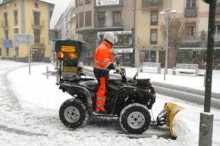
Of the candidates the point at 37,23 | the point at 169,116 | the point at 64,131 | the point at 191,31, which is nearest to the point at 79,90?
the point at 64,131

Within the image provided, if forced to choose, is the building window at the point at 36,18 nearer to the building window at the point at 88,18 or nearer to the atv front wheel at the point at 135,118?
the building window at the point at 88,18

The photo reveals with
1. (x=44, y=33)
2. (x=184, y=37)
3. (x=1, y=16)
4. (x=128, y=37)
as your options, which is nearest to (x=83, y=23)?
(x=128, y=37)

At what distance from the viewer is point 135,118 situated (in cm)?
470

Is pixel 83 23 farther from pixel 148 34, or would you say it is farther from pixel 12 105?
pixel 12 105

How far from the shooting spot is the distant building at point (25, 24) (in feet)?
136

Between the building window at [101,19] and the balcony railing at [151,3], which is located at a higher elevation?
the balcony railing at [151,3]

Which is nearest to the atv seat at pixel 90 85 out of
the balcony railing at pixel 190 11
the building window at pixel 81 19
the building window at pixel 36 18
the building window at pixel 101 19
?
the balcony railing at pixel 190 11

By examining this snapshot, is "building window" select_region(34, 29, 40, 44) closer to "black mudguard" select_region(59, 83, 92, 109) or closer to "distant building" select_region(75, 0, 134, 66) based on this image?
"distant building" select_region(75, 0, 134, 66)

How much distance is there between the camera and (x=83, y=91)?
16.2 feet

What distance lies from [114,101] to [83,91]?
0.73m

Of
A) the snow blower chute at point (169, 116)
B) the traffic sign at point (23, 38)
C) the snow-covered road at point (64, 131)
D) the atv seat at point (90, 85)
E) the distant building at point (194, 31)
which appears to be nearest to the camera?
the snow-covered road at point (64, 131)

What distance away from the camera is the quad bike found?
4.68 metres

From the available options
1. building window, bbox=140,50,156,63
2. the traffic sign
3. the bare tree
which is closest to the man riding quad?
the traffic sign

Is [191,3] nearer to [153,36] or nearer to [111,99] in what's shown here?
[153,36]
